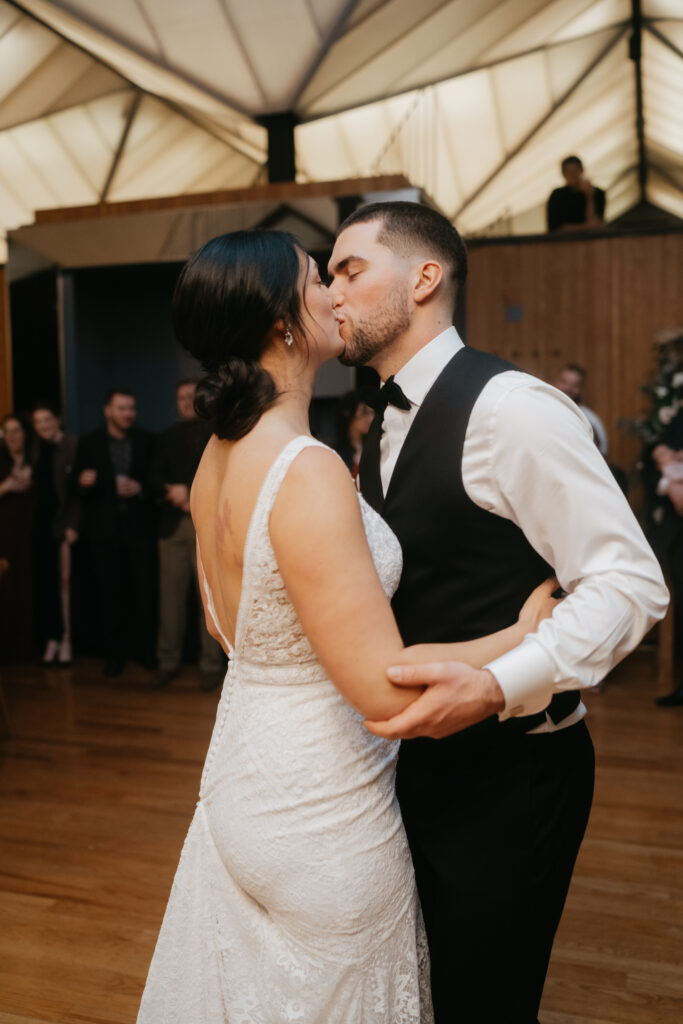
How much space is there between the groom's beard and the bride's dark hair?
27 centimetres

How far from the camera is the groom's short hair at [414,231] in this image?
154cm

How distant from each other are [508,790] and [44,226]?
6.52m

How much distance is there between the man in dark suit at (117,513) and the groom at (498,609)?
4.21 m

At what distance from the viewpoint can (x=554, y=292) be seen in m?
6.80

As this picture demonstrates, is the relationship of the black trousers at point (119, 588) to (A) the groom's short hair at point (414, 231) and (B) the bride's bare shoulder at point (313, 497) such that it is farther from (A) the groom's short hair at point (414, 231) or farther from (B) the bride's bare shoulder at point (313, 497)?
(B) the bride's bare shoulder at point (313, 497)

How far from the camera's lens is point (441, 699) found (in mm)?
1115

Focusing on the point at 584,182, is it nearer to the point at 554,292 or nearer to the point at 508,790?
the point at 554,292

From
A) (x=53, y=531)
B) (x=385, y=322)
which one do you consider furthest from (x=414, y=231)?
(x=53, y=531)

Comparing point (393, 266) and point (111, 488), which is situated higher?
point (393, 266)

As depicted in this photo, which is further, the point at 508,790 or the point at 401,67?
the point at 401,67

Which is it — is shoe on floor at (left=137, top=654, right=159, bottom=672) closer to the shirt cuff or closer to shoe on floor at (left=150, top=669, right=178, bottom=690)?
shoe on floor at (left=150, top=669, right=178, bottom=690)

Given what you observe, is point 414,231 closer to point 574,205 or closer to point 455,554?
Answer: point 455,554

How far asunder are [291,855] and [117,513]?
4.45 meters

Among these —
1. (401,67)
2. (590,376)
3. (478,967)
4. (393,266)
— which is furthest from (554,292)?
(478,967)
